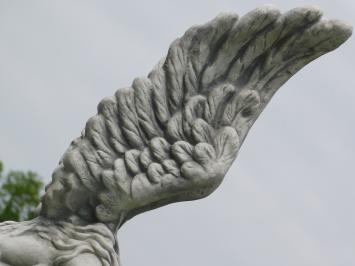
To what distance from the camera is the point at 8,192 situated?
2198cm

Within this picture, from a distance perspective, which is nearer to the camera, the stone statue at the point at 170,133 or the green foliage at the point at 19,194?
the stone statue at the point at 170,133

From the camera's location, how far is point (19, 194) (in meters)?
21.7

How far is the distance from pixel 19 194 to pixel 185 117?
51.7 ft

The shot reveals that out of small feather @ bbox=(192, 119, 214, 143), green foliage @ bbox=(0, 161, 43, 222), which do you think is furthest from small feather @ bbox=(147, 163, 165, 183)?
green foliage @ bbox=(0, 161, 43, 222)

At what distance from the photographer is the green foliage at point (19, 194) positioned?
2070 cm

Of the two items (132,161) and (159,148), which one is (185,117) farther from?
(132,161)

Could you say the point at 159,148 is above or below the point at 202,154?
above

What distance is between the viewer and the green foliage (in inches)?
→ 815

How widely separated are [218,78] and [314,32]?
598 mm

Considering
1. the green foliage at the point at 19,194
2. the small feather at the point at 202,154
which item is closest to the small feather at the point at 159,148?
the small feather at the point at 202,154

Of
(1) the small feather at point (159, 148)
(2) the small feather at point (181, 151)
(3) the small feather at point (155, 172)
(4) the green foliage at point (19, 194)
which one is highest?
(4) the green foliage at point (19, 194)

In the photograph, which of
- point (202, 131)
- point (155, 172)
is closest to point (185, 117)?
point (202, 131)

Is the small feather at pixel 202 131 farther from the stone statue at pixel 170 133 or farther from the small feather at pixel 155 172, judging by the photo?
the small feather at pixel 155 172

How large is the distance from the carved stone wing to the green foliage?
14.1 metres
